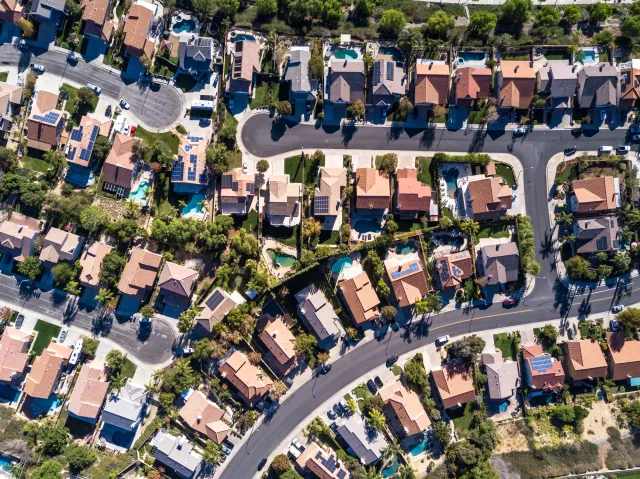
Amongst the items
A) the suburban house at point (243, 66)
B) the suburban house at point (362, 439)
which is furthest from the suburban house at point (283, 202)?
the suburban house at point (362, 439)

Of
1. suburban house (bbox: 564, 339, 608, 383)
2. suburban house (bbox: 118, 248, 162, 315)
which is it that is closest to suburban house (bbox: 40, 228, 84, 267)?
suburban house (bbox: 118, 248, 162, 315)

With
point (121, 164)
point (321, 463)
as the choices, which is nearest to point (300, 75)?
point (121, 164)

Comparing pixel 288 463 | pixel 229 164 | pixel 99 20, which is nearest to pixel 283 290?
pixel 229 164

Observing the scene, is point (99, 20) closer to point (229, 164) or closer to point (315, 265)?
point (229, 164)

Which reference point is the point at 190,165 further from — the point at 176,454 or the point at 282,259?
the point at 176,454

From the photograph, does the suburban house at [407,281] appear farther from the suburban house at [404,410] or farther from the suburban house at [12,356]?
the suburban house at [12,356]

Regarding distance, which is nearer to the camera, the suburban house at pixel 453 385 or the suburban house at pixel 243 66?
the suburban house at pixel 243 66
